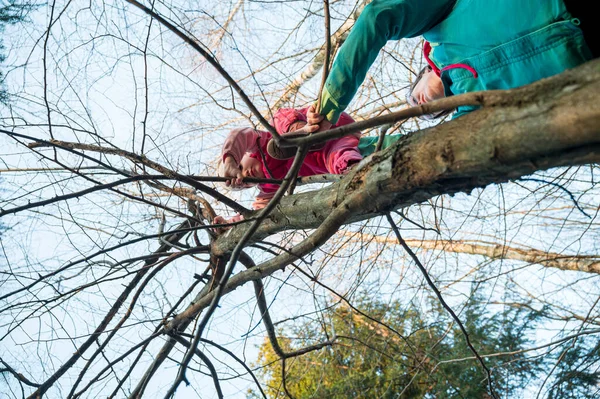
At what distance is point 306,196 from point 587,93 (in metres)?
0.80

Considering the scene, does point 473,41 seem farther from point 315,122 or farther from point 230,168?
point 230,168

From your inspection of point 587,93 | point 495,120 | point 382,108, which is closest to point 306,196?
point 495,120

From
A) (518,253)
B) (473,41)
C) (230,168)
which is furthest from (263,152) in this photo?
(518,253)

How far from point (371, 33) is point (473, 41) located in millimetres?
233

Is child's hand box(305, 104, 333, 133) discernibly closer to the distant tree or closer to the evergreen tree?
the evergreen tree

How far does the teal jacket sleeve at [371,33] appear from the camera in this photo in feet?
3.72

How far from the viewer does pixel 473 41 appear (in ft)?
3.58

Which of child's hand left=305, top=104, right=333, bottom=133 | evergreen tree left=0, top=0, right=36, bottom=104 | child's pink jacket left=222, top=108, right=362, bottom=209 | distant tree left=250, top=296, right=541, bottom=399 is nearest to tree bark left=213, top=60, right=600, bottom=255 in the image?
child's hand left=305, top=104, right=333, bottom=133

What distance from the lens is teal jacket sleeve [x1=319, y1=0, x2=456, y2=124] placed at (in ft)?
3.72

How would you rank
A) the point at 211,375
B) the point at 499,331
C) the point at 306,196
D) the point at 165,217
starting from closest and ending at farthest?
the point at 306,196, the point at 211,375, the point at 165,217, the point at 499,331

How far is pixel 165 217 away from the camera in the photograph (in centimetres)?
200

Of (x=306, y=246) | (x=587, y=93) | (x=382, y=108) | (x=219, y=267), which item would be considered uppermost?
(x=382, y=108)

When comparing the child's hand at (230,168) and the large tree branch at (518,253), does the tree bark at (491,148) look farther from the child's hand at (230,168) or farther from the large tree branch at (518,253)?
the large tree branch at (518,253)

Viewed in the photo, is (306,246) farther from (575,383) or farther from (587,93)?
(575,383)
